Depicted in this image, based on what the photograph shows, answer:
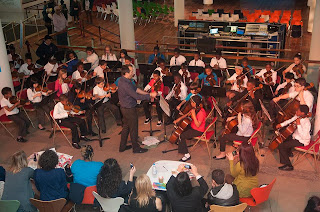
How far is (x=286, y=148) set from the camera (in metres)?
7.13

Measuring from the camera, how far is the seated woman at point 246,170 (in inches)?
224

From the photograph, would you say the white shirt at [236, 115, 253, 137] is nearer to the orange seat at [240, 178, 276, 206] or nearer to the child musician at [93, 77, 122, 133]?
the orange seat at [240, 178, 276, 206]

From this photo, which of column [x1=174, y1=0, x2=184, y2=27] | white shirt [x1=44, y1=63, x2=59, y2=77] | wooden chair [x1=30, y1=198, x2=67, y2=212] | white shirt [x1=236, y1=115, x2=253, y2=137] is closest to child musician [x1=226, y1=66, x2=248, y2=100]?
white shirt [x1=236, y1=115, x2=253, y2=137]

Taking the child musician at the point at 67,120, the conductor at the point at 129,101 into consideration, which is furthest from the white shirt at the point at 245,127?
the child musician at the point at 67,120

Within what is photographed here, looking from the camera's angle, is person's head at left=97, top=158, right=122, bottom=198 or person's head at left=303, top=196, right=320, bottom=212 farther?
person's head at left=97, top=158, right=122, bottom=198

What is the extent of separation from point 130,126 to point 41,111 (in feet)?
7.89

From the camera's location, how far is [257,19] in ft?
54.9

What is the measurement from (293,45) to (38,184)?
38.3ft

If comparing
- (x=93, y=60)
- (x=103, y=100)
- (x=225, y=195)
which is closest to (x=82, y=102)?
(x=103, y=100)

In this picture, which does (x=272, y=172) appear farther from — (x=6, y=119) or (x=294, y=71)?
(x=6, y=119)

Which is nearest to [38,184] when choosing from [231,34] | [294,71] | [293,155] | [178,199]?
[178,199]

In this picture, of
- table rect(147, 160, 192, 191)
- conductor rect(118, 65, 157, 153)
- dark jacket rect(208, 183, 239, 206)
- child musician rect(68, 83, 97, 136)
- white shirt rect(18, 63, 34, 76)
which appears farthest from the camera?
white shirt rect(18, 63, 34, 76)

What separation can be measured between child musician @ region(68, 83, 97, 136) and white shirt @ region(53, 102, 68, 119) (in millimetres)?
624

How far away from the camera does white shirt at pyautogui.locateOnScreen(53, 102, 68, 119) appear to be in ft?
26.1
